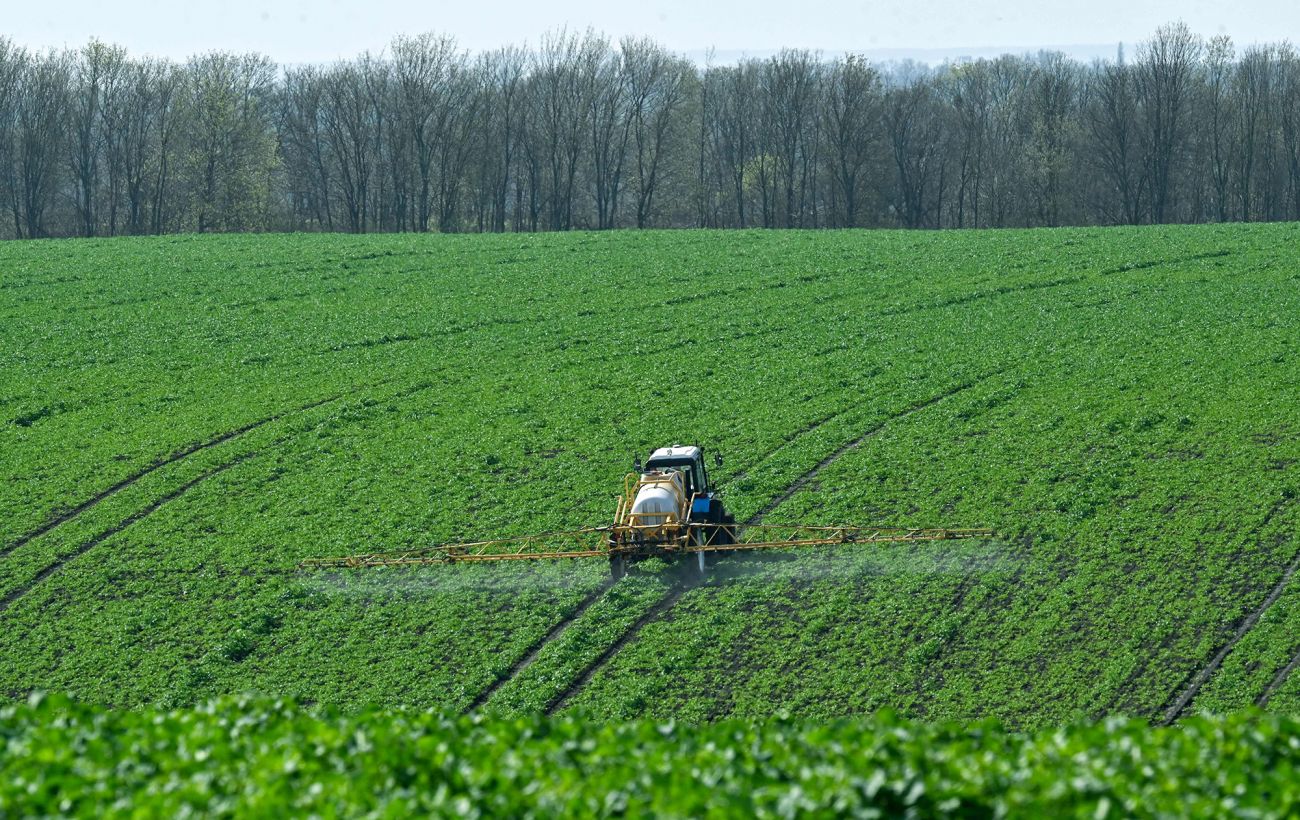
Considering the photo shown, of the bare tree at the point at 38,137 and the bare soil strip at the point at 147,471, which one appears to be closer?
the bare soil strip at the point at 147,471

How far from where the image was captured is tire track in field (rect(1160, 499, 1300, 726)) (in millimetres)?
23438

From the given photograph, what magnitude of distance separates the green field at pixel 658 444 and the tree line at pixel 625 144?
5181 cm

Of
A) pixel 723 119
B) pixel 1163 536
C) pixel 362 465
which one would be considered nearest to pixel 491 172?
pixel 723 119

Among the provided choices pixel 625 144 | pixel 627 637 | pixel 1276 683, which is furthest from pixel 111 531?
pixel 625 144

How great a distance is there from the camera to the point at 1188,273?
2330 inches

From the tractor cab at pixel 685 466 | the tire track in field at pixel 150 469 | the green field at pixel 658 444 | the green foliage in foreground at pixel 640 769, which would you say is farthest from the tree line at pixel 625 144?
the green foliage in foreground at pixel 640 769

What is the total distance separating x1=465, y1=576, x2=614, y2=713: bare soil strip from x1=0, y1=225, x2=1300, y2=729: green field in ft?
0.24

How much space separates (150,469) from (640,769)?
96.0 ft

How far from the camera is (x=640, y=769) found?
1262 cm

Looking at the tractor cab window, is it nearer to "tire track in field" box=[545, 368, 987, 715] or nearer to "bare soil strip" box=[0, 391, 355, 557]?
"tire track in field" box=[545, 368, 987, 715]

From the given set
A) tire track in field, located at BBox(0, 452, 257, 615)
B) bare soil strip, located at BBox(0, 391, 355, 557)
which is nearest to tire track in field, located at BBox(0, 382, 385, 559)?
bare soil strip, located at BBox(0, 391, 355, 557)

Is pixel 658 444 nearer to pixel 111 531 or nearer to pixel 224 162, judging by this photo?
pixel 111 531

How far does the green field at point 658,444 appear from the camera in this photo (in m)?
25.9

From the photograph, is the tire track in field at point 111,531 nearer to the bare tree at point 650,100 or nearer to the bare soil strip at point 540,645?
the bare soil strip at point 540,645
